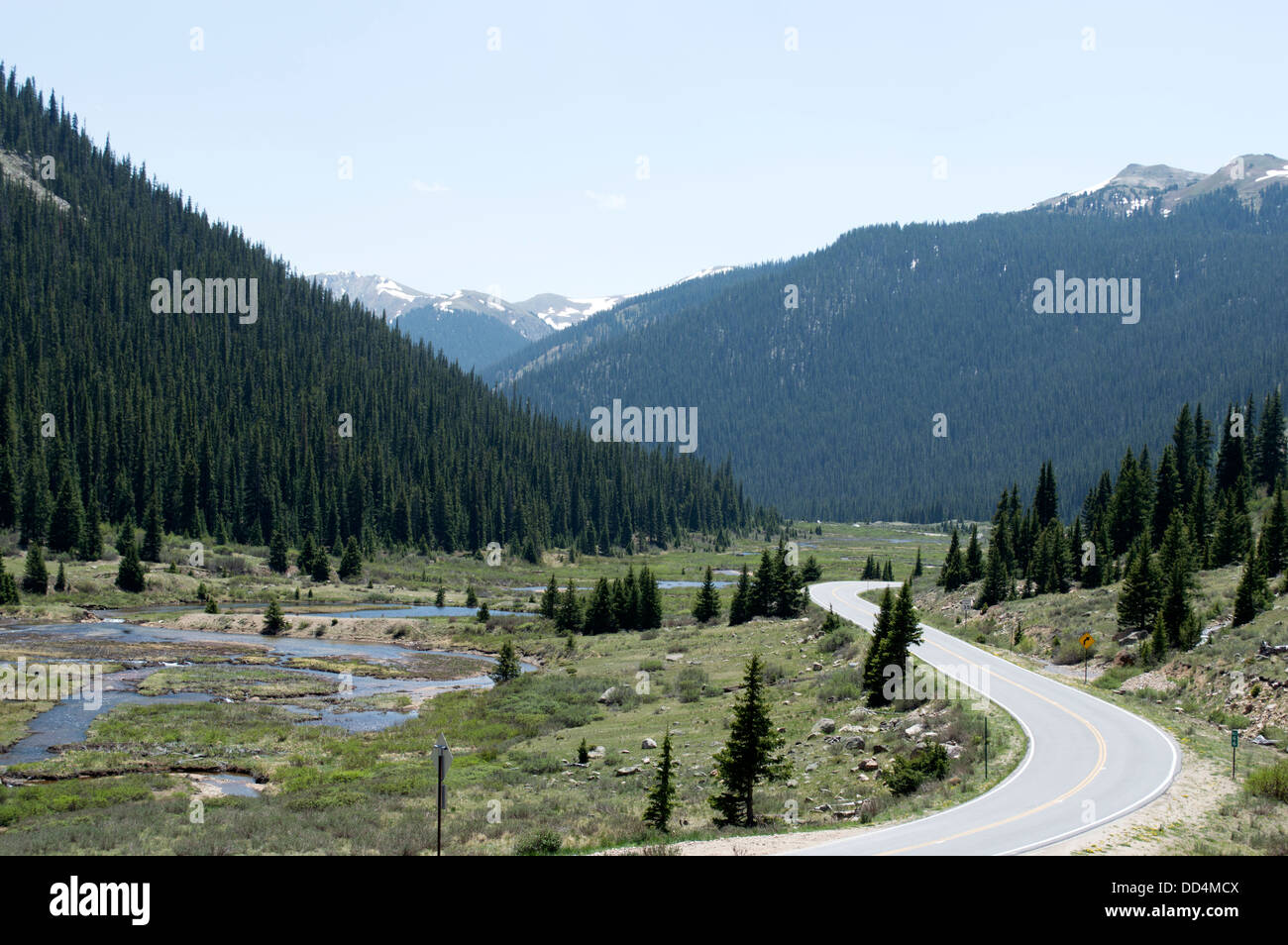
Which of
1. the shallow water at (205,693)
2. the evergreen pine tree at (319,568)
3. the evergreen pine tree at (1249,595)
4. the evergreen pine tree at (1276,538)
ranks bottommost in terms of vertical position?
the shallow water at (205,693)

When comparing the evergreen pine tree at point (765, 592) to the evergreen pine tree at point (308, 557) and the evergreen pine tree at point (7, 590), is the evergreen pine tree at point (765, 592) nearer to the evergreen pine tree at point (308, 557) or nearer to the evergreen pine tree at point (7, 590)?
the evergreen pine tree at point (308, 557)

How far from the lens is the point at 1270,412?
278 feet

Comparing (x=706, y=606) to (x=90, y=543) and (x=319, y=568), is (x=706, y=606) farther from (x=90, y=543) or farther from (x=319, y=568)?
(x=90, y=543)

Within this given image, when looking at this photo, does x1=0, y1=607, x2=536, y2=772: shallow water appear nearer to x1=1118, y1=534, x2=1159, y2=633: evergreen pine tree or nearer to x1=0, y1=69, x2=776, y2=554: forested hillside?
x1=0, y1=69, x2=776, y2=554: forested hillside

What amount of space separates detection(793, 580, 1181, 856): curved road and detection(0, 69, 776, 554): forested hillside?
92.7 meters

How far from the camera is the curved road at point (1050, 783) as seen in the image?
1919 centimetres

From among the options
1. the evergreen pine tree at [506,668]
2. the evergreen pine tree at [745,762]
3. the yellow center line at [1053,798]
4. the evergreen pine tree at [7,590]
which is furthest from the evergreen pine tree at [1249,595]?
the evergreen pine tree at [7,590]

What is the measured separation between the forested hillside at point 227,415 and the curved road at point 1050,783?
92663mm

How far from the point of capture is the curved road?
63.0 feet

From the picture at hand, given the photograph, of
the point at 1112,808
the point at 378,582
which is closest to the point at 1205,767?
the point at 1112,808

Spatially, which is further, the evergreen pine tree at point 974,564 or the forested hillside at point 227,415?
the forested hillside at point 227,415

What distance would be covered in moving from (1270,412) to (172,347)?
153 metres

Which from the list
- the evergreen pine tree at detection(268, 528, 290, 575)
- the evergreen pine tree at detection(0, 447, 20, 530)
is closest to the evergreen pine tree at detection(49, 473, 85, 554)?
the evergreen pine tree at detection(0, 447, 20, 530)
